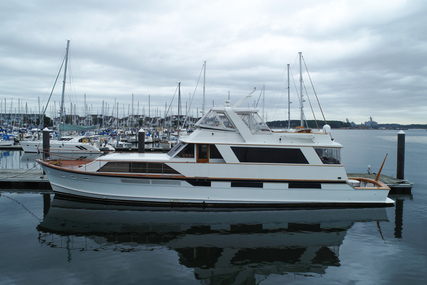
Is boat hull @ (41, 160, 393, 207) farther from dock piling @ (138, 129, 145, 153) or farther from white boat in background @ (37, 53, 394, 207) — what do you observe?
dock piling @ (138, 129, 145, 153)

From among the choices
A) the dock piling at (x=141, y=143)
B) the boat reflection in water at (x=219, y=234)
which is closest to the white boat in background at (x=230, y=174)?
the boat reflection in water at (x=219, y=234)

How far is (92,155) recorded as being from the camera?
24.5 m

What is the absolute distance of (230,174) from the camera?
359 inches

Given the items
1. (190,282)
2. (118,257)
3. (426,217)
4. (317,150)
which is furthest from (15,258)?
(426,217)

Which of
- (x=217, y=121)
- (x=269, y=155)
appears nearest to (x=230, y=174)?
(x=269, y=155)

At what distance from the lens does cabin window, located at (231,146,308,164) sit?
30.4ft

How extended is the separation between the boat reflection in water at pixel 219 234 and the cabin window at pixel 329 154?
190 cm

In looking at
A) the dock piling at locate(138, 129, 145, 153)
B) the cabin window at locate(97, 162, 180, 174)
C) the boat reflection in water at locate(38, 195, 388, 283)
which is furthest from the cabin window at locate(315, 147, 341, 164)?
the dock piling at locate(138, 129, 145, 153)

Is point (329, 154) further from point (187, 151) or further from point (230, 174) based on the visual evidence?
point (187, 151)

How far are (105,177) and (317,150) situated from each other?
25.5 ft

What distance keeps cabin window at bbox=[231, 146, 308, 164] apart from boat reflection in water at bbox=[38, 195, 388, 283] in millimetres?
1925

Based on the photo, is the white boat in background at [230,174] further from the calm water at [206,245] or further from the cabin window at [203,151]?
the calm water at [206,245]

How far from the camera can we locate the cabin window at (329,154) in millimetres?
9393

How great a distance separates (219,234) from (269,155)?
3.33 m
